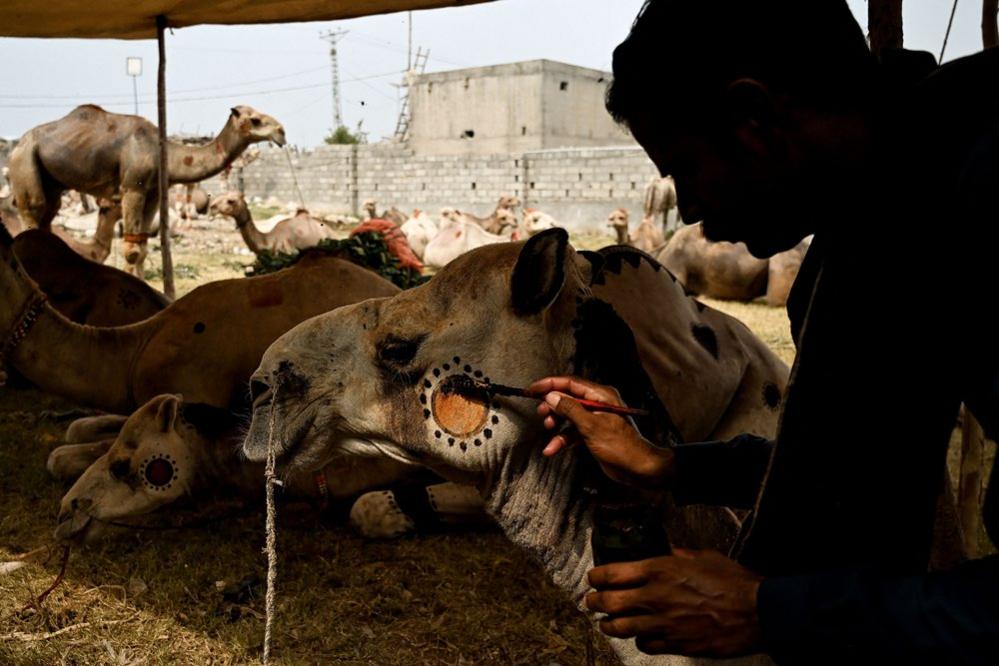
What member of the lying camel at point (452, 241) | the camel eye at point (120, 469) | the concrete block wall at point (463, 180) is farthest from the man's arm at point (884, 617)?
the concrete block wall at point (463, 180)

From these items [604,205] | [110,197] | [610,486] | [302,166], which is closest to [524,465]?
[610,486]

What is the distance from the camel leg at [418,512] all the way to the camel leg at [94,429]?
2063 mm

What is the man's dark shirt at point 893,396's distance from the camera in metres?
1.09

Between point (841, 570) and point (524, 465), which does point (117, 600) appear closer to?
point (524, 465)

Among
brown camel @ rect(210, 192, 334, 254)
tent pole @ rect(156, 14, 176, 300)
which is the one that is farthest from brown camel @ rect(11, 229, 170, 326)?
brown camel @ rect(210, 192, 334, 254)

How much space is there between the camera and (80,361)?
5.18 m

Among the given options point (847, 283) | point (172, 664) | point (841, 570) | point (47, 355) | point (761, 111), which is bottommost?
point (172, 664)

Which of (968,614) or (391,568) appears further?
(391,568)

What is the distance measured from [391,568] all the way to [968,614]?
343 cm

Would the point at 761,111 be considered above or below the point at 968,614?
above

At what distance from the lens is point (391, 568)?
4.20m

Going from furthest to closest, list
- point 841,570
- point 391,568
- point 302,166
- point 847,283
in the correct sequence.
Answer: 1. point 302,166
2. point 391,568
3. point 847,283
4. point 841,570

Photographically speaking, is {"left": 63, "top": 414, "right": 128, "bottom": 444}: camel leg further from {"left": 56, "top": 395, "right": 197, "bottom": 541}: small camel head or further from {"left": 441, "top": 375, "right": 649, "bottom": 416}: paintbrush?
{"left": 441, "top": 375, "right": 649, "bottom": 416}: paintbrush

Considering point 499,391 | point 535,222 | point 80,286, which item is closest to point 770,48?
point 499,391
